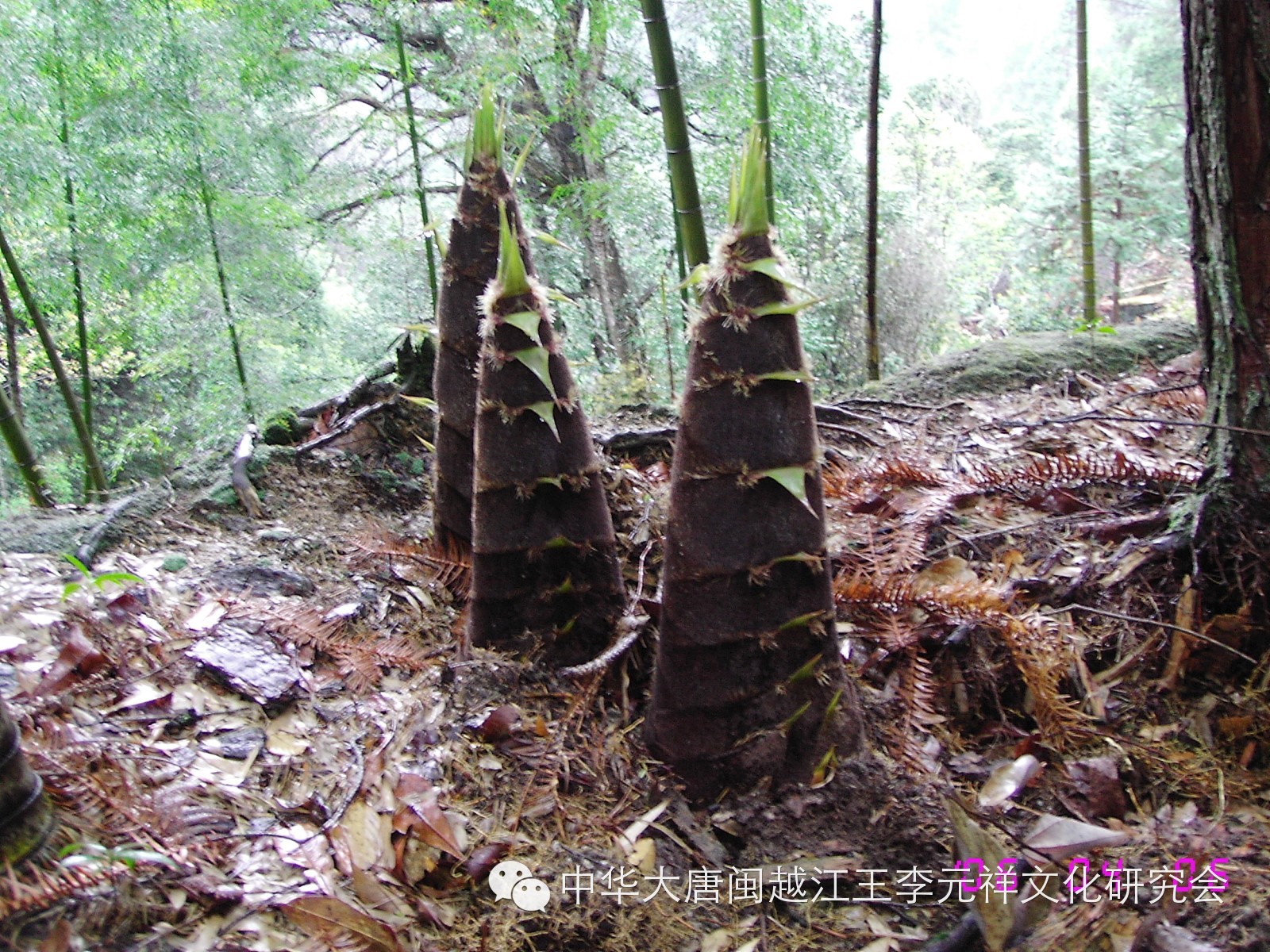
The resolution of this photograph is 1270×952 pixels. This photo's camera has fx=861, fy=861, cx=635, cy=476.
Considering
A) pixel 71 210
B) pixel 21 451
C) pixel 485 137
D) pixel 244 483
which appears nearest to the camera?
pixel 485 137

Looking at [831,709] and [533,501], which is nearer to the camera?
[831,709]

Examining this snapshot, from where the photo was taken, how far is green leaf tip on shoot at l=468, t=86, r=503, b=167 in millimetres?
1832

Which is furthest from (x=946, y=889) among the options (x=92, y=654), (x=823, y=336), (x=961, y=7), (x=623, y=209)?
(x=961, y=7)

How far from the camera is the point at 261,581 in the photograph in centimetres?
203

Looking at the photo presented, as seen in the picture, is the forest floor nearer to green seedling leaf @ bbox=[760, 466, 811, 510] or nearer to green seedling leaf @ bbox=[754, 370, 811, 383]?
green seedling leaf @ bbox=[760, 466, 811, 510]

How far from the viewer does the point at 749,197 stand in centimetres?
135

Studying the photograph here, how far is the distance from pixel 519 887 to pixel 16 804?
63cm

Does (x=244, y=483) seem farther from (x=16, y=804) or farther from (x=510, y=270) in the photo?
(x=16, y=804)

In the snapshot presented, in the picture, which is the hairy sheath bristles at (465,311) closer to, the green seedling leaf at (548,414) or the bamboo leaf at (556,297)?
the bamboo leaf at (556,297)

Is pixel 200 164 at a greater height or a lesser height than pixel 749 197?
greater

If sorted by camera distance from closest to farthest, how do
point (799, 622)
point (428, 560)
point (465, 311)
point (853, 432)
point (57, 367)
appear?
point (799, 622) < point (465, 311) < point (428, 560) < point (853, 432) < point (57, 367)

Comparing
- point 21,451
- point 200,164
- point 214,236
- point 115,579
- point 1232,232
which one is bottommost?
point 115,579

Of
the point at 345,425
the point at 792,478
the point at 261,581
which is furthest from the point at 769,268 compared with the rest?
the point at 345,425

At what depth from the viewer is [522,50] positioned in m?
7.07
